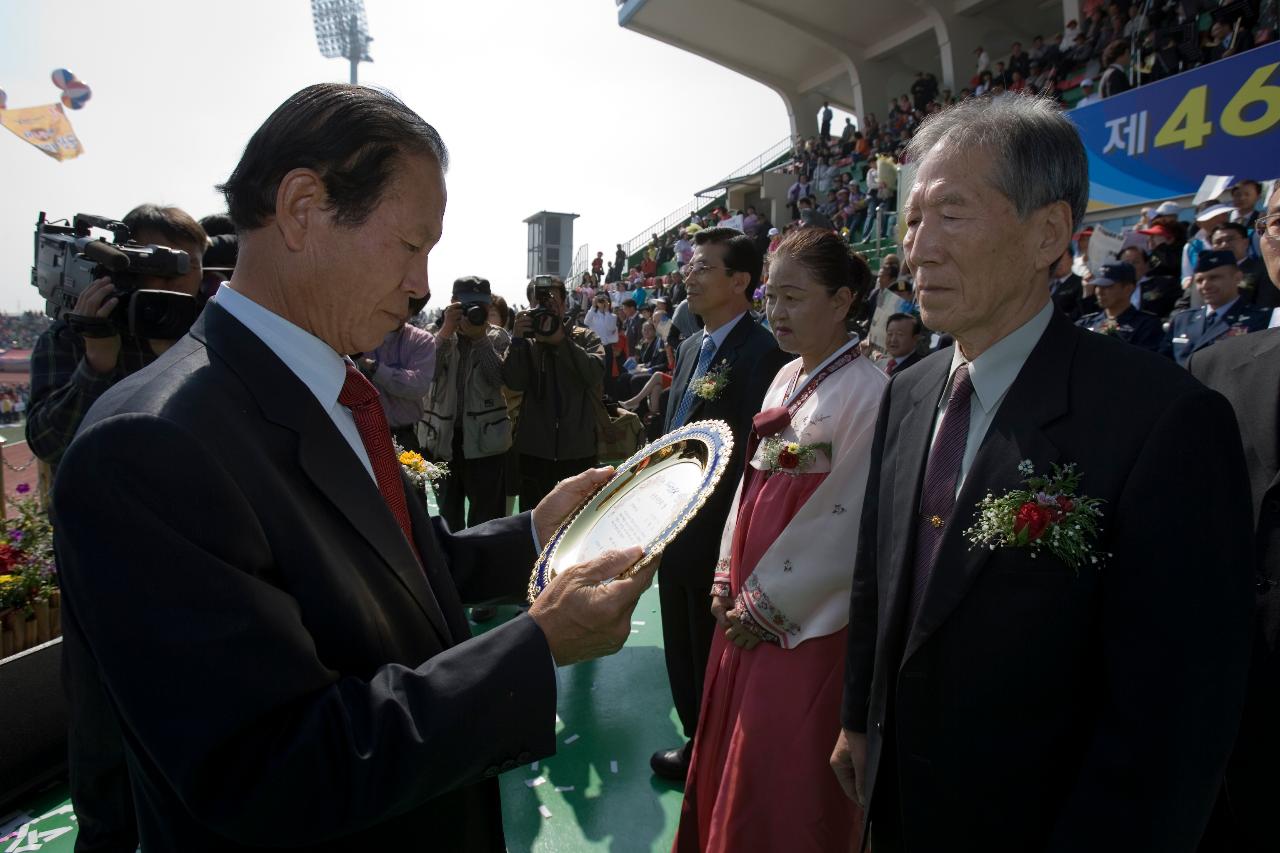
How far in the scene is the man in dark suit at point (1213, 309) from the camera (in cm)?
482

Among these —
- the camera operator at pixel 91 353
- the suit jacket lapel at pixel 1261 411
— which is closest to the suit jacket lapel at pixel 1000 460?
the suit jacket lapel at pixel 1261 411

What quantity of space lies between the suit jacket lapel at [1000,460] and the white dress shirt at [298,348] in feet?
3.72

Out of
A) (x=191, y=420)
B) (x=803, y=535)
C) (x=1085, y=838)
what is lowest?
(x=1085, y=838)

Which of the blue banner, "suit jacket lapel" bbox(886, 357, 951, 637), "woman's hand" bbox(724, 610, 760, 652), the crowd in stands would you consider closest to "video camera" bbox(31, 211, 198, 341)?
"woman's hand" bbox(724, 610, 760, 652)

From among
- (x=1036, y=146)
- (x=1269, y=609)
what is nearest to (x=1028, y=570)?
(x=1269, y=609)

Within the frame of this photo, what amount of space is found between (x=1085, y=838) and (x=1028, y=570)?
1.61 feet

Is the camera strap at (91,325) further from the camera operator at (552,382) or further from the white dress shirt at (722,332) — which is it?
the camera operator at (552,382)

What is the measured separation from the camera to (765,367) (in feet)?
10.9

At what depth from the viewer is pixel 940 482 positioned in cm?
162

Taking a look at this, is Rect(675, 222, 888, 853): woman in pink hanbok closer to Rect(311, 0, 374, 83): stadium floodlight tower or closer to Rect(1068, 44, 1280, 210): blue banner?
Rect(1068, 44, 1280, 210): blue banner

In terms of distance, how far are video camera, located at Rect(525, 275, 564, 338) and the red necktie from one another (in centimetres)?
368

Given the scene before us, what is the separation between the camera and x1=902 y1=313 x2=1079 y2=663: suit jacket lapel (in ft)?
4.67

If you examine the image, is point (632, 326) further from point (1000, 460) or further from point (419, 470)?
point (1000, 460)

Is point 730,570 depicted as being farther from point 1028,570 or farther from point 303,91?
point 303,91
